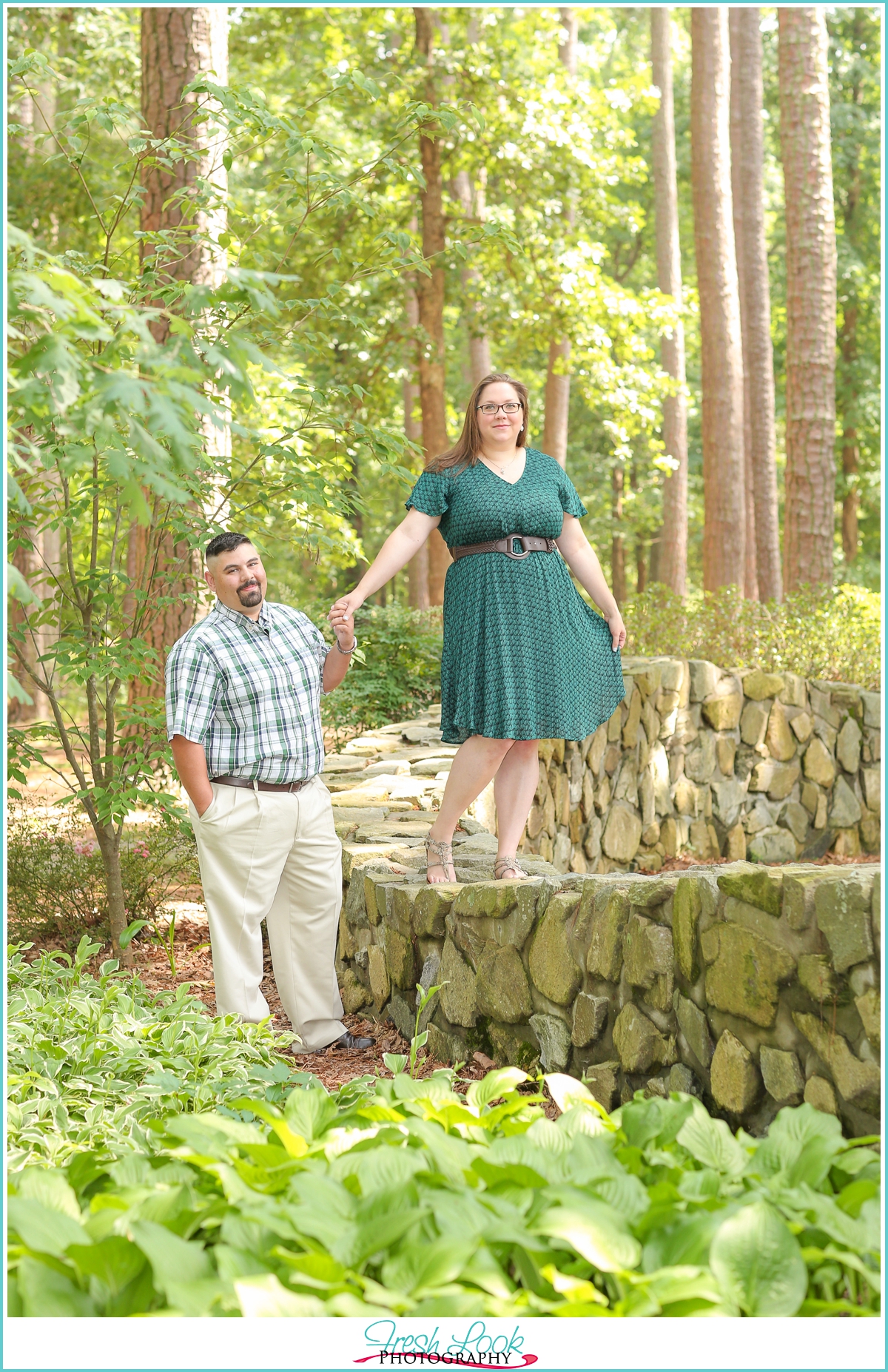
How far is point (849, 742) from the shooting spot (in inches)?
298

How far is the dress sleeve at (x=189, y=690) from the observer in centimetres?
349

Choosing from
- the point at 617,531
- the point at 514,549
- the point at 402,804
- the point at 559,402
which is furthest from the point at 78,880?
the point at 617,531

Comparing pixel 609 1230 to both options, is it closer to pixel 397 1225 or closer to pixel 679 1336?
pixel 679 1336

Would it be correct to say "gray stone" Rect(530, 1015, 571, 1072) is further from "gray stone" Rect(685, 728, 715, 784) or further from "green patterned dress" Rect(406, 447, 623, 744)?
"gray stone" Rect(685, 728, 715, 784)

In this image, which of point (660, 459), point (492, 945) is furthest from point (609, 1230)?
point (660, 459)

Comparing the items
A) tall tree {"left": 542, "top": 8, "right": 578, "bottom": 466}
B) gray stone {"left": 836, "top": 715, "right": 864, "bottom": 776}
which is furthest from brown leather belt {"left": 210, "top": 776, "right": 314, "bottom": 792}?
tall tree {"left": 542, "top": 8, "right": 578, "bottom": 466}

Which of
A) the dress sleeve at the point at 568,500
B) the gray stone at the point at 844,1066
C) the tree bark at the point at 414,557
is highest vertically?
the tree bark at the point at 414,557

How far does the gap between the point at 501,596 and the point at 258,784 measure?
972 mm

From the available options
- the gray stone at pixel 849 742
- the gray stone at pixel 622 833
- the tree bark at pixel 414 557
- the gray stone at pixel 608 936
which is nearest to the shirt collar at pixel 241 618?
the gray stone at pixel 608 936

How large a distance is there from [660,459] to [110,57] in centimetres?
678

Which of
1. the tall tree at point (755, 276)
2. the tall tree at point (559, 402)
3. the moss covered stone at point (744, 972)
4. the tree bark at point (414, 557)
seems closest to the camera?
the moss covered stone at point (744, 972)

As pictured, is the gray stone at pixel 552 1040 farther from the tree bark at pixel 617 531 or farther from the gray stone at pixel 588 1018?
the tree bark at pixel 617 531

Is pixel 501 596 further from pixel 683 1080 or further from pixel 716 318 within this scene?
pixel 716 318

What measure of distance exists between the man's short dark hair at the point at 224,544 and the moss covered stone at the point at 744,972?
1.79 m
